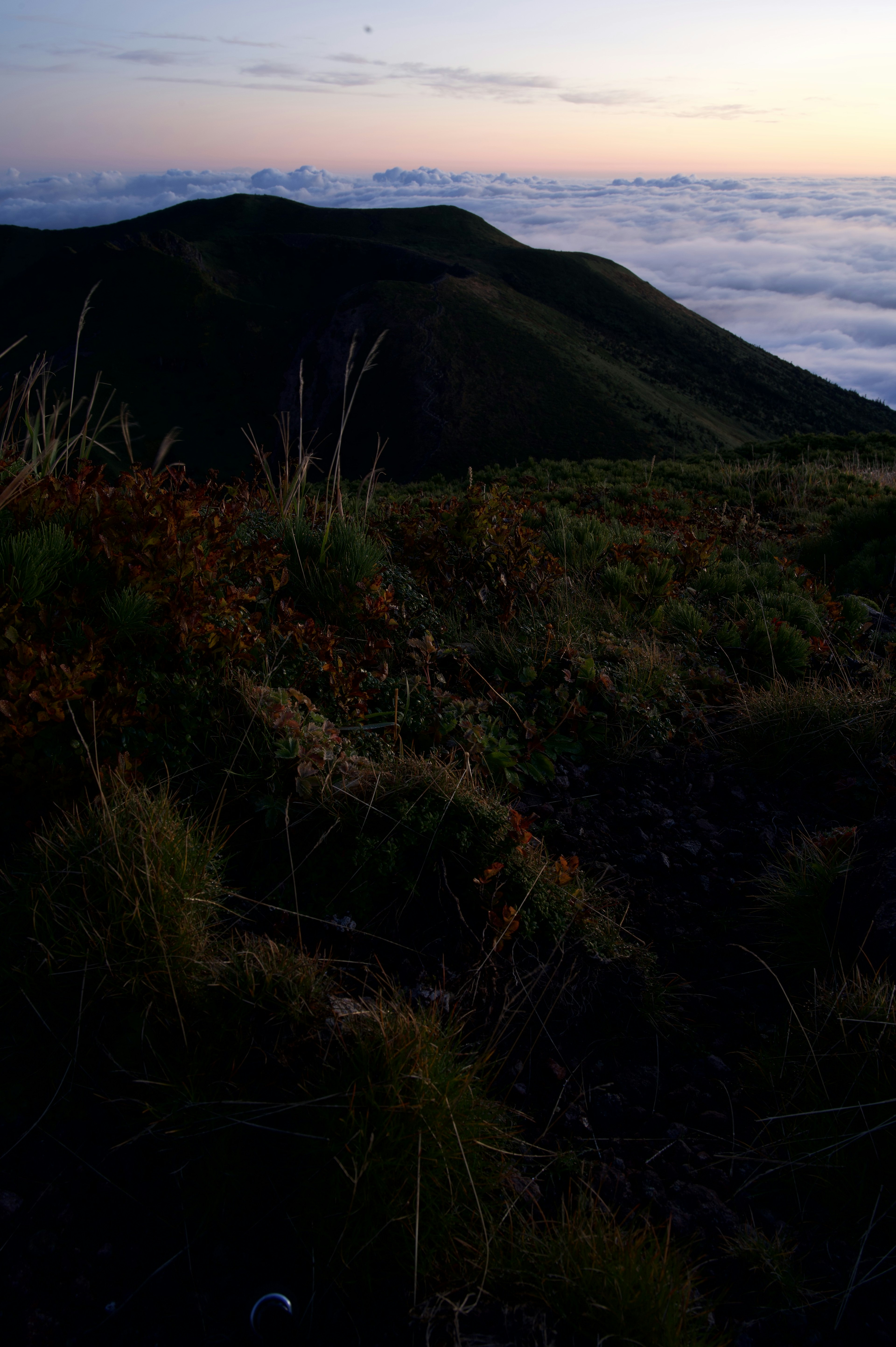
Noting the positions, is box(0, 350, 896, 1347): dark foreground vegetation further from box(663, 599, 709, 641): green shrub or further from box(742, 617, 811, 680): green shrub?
box(663, 599, 709, 641): green shrub

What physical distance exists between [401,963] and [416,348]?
278 feet

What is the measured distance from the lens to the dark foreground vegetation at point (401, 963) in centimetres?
167

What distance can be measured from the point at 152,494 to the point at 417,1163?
2865mm

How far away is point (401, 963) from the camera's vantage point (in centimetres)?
246

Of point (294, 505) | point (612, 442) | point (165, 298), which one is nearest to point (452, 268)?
point (165, 298)

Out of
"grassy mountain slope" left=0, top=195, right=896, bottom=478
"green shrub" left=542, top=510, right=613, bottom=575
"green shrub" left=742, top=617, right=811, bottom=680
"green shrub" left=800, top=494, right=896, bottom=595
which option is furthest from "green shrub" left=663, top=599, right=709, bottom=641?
"grassy mountain slope" left=0, top=195, right=896, bottom=478

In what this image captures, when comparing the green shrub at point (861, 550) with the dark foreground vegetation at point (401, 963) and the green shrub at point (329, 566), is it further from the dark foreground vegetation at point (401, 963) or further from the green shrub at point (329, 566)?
the green shrub at point (329, 566)

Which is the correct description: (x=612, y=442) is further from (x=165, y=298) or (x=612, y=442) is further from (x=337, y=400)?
(x=165, y=298)

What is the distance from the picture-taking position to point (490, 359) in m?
76.1

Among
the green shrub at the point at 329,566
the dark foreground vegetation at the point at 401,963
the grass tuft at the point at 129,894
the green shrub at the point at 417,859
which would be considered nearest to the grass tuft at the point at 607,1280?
the dark foreground vegetation at the point at 401,963

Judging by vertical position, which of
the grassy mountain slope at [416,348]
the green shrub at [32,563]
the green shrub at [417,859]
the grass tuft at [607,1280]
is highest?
the grassy mountain slope at [416,348]

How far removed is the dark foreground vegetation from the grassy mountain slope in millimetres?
56893

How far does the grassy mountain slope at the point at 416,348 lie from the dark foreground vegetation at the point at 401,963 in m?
56.9

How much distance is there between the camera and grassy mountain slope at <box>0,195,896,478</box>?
69.1m
